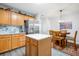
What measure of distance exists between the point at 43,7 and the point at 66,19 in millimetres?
412

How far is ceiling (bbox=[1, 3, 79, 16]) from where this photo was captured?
4.81ft

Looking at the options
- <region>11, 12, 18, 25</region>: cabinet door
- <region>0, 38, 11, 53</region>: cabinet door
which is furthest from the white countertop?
<region>0, 38, 11, 53</region>: cabinet door

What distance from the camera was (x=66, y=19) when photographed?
4.97 ft

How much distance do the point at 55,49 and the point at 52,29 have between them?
35 cm

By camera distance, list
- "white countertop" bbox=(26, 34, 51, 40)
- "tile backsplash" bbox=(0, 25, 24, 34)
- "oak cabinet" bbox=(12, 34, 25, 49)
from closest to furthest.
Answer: "white countertop" bbox=(26, 34, 51, 40), "oak cabinet" bbox=(12, 34, 25, 49), "tile backsplash" bbox=(0, 25, 24, 34)

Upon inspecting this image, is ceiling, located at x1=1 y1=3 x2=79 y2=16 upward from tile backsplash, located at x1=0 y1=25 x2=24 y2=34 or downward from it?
upward

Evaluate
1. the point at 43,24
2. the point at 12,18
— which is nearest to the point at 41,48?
the point at 43,24

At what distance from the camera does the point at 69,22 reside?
4.95 feet

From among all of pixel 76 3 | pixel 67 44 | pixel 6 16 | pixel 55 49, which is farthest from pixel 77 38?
pixel 6 16

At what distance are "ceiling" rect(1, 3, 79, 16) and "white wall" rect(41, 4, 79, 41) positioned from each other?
54 millimetres

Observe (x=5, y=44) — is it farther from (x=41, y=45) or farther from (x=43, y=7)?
(x=43, y=7)

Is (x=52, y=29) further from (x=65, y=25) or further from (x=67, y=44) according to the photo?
(x=67, y=44)

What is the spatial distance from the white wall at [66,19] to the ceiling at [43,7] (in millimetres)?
54

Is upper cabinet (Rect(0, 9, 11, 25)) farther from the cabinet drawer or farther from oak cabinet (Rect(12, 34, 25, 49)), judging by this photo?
the cabinet drawer
